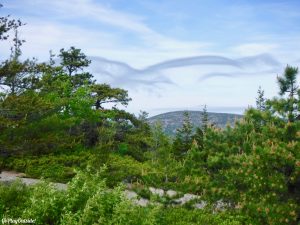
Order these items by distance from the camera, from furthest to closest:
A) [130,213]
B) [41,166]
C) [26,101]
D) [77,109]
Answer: [77,109], [41,166], [26,101], [130,213]

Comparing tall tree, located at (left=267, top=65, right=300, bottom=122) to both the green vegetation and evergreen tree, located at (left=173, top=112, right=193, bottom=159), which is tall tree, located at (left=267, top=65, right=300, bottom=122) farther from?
evergreen tree, located at (left=173, top=112, right=193, bottom=159)

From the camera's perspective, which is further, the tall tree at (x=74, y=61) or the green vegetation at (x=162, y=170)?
the tall tree at (x=74, y=61)

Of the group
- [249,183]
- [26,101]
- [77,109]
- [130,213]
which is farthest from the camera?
[77,109]

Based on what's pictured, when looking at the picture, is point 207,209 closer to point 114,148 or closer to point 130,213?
point 130,213

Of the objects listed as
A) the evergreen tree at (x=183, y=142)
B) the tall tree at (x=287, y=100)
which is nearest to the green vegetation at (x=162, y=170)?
the tall tree at (x=287, y=100)

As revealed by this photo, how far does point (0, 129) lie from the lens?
62.2ft

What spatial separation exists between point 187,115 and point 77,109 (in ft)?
100

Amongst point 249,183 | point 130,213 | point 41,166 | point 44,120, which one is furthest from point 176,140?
point 130,213

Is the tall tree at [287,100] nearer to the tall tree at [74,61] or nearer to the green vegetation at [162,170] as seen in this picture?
the green vegetation at [162,170]

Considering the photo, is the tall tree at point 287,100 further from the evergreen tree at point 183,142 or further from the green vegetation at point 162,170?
the evergreen tree at point 183,142

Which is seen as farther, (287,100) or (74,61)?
(74,61)

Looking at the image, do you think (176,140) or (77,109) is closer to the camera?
(77,109)

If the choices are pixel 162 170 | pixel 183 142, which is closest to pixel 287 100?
pixel 162 170

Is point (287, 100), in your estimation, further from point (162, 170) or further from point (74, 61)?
point (74, 61)
